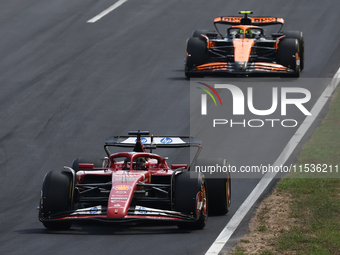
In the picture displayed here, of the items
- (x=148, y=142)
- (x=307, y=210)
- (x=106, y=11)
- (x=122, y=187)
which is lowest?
(x=307, y=210)

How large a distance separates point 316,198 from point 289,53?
1117 centimetres

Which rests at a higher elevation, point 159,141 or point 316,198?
point 159,141

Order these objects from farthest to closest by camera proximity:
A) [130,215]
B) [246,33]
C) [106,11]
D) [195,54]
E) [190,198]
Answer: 1. [106,11]
2. [246,33]
3. [195,54]
4. [190,198]
5. [130,215]

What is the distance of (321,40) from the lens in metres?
30.7

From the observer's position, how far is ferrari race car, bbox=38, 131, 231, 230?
38.9 feet

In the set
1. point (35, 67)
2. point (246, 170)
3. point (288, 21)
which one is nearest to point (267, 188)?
point (246, 170)

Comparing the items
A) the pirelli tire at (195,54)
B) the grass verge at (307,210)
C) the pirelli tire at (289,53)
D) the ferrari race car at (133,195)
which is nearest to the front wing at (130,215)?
the ferrari race car at (133,195)

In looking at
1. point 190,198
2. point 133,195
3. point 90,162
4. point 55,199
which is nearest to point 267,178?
point 90,162

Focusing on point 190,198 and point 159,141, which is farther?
point 159,141

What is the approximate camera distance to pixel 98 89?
25266 mm

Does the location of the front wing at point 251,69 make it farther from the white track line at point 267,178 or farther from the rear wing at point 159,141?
the rear wing at point 159,141

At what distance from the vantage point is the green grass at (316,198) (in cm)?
1100

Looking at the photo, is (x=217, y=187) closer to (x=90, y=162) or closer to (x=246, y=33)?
(x=90, y=162)

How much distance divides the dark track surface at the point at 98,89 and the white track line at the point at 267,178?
163mm
